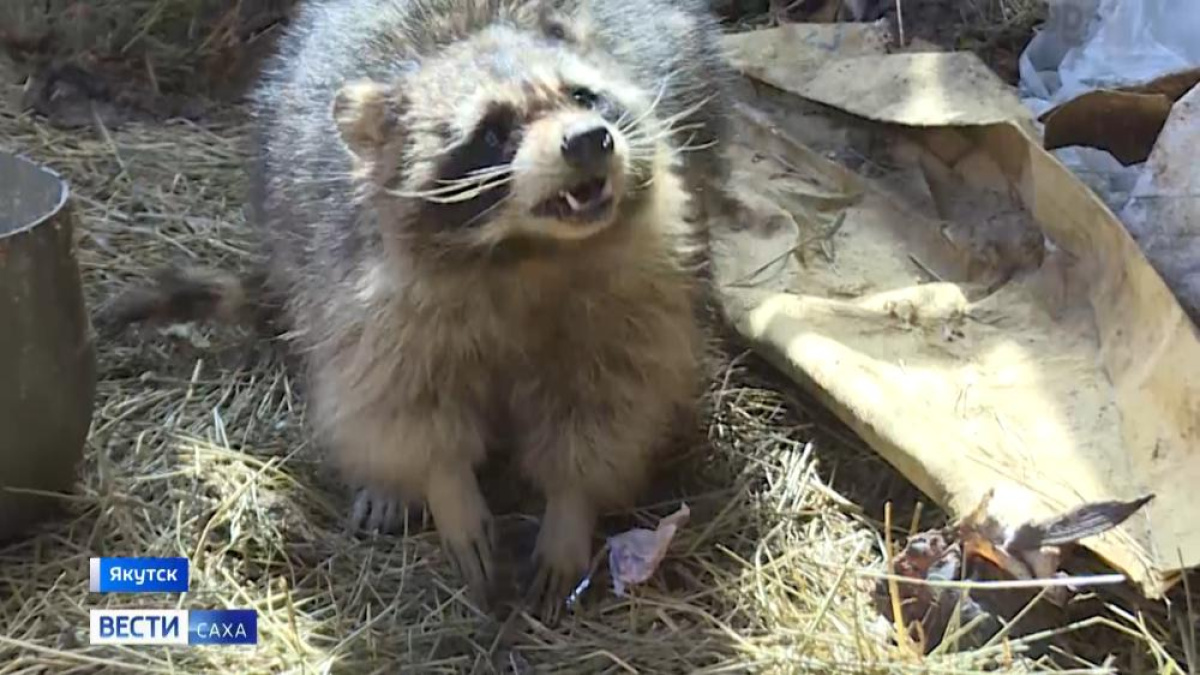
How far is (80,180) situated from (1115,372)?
2629 mm

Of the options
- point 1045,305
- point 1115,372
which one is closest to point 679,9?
point 1045,305

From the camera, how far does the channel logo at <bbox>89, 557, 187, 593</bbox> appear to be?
96.6 inches

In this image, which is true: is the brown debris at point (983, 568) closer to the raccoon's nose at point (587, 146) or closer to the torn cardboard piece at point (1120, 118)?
the raccoon's nose at point (587, 146)

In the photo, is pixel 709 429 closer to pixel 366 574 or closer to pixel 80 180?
pixel 366 574

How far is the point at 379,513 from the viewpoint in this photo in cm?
280

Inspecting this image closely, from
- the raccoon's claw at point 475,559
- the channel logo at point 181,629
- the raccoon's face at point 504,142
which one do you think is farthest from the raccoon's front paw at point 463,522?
the raccoon's face at point 504,142

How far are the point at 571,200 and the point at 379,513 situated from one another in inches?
32.9

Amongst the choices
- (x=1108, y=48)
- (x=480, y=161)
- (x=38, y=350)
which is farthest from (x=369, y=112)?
(x=1108, y=48)

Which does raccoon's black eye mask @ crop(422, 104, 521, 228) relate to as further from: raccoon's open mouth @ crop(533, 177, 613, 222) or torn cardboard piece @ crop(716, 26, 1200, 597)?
torn cardboard piece @ crop(716, 26, 1200, 597)

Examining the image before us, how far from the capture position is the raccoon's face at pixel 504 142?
2.25 meters

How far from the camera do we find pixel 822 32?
4113mm

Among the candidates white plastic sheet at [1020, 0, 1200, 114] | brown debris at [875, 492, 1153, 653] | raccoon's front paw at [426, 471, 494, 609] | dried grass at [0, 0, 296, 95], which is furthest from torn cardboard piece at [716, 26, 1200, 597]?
dried grass at [0, 0, 296, 95]

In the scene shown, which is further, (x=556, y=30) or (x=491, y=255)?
(x=556, y=30)

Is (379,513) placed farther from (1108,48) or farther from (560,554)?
(1108,48)
